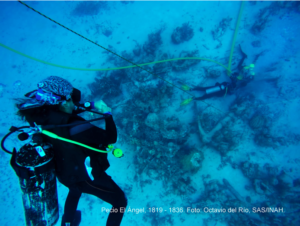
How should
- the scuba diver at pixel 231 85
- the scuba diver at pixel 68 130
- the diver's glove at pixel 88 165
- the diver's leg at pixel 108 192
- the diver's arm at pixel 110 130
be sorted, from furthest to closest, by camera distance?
the scuba diver at pixel 231 85 < the diver's leg at pixel 108 192 < the diver's arm at pixel 110 130 < the diver's glove at pixel 88 165 < the scuba diver at pixel 68 130

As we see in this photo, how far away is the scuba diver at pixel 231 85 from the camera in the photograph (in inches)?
246

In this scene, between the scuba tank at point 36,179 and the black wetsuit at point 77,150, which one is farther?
the black wetsuit at point 77,150

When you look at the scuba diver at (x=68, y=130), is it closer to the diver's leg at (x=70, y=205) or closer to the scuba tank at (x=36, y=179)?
the scuba tank at (x=36, y=179)

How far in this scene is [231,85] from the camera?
6367 mm

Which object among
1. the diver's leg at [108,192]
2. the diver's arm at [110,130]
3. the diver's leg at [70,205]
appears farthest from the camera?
the diver's leg at [70,205]

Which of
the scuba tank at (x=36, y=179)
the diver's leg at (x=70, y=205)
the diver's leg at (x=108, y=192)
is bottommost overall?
the diver's leg at (x=70, y=205)

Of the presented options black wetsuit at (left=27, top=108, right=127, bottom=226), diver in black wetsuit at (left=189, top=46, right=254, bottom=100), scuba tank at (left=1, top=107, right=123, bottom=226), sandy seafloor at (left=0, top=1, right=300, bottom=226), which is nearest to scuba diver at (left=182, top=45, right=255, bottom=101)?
diver in black wetsuit at (left=189, top=46, right=254, bottom=100)

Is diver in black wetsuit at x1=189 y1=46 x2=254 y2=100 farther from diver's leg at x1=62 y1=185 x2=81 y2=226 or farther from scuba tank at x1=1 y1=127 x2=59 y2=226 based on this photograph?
scuba tank at x1=1 y1=127 x2=59 y2=226

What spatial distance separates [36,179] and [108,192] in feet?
4.93

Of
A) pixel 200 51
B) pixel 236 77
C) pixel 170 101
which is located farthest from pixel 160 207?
pixel 200 51

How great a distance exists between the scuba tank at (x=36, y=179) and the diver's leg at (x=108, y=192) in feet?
Result: 2.90

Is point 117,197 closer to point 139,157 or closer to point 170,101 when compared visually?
point 139,157

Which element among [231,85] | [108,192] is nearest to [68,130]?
[108,192]

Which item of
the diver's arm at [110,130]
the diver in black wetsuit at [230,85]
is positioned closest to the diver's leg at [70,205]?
the diver's arm at [110,130]
